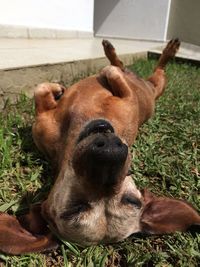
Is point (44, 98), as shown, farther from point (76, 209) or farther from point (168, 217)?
point (168, 217)

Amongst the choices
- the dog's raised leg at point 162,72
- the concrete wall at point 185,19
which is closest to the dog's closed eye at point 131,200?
the dog's raised leg at point 162,72

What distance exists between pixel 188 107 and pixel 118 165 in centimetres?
289

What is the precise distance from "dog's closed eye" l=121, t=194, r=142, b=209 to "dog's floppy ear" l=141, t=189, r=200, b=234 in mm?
78

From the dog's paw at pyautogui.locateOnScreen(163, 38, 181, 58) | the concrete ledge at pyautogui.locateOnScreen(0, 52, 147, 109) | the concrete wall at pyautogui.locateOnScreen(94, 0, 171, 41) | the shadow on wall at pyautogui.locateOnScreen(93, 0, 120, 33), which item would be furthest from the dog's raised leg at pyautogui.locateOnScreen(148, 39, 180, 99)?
the shadow on wall at pyautogui.locateOnScreen(93, 0, 120, 33)

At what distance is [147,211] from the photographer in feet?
7.11

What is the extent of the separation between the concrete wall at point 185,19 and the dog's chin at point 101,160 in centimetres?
920

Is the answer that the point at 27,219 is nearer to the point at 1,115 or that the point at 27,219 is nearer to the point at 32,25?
the point at 1,115

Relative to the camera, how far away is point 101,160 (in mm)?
1808

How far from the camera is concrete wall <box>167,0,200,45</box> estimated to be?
10.5 metres

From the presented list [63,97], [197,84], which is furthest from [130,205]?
[197,84]

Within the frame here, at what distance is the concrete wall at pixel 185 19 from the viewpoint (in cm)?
1049

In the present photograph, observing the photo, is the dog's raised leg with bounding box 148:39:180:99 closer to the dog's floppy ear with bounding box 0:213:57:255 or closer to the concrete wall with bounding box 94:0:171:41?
the dog's floppy ear with bounding box 0:213:57:255

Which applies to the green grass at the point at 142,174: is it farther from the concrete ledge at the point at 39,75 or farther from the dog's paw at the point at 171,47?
the dog's paw at the point at 171,47

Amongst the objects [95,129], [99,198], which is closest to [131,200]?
[99,198]
